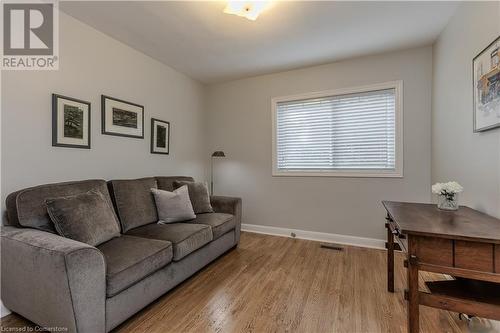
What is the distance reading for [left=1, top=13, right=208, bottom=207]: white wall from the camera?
1.84 meters

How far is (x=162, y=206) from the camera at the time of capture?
8.14 feet

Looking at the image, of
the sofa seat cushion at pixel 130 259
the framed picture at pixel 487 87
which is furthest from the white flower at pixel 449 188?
the sofa seat cushion at pixel 130 259

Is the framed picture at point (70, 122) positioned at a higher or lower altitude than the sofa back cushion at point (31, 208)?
higher

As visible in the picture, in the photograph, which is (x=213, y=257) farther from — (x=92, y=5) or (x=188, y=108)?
(x=92, y=5)

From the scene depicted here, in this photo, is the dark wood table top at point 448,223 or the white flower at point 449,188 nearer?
the dark wood table top at point 448,223

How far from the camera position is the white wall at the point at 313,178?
9.23 ft

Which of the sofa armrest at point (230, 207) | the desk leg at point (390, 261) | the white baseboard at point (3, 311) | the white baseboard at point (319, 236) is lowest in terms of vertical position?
the white baseboard at point (3, 311)

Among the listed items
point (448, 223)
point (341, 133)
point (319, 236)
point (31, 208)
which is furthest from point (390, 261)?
point (31, 208)

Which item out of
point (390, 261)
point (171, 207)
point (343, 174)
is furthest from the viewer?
point (343, 174)

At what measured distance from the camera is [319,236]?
330cm

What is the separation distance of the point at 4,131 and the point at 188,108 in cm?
231

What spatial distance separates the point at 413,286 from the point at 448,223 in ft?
1.42

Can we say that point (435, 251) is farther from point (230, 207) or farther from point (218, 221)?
point (230, 207)

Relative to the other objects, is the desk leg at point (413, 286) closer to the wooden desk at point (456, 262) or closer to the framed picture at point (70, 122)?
the wooden desk at point (456, 262)
